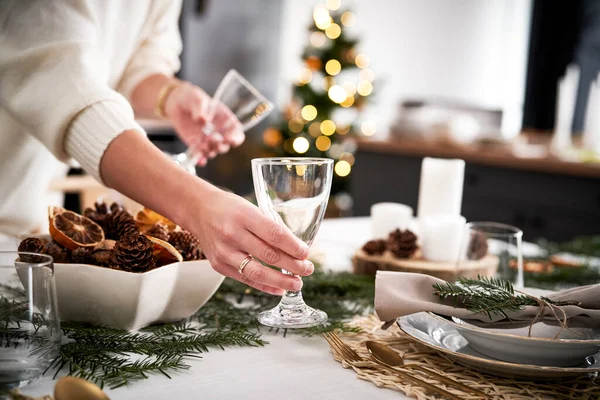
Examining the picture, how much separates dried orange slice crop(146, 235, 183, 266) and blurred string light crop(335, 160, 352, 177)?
4.07m

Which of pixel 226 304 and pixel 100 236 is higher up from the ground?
pixel 100 236

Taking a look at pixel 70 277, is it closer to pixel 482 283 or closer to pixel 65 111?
pixel 65 111

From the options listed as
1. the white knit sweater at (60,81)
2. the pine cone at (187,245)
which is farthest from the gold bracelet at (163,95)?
the pine cone at (187,245)

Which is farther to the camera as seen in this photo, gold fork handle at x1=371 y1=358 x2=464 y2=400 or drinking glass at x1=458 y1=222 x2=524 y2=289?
drinking glass at x1=458 y1=222 x2=524 y2=289

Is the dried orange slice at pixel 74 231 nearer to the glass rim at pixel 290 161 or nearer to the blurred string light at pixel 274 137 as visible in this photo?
the glass rim at pixel 290 161

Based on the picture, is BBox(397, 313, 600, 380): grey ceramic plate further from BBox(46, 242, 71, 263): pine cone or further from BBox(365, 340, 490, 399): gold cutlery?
BBox(46, 242, 71, 263): pine cone

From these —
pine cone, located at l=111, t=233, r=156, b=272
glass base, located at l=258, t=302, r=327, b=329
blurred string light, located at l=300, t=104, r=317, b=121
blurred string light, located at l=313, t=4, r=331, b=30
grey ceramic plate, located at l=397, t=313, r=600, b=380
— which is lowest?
grey ceramic plate, located at l=397, t=313, r=600, b=380

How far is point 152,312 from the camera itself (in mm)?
750

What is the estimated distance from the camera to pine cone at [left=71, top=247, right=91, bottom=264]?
74 centimetres

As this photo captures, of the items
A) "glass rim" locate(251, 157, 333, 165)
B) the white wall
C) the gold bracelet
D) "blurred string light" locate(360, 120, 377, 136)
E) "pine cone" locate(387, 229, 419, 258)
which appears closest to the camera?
"glass rim" locate(251, 157, 333, 165)

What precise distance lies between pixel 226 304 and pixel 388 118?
17.2ft

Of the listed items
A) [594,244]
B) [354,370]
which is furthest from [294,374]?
[594,244]

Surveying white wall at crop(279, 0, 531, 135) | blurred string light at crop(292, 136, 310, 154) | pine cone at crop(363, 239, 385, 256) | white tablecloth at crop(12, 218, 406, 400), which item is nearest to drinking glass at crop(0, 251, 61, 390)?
white tablecloth at crop(12, 218, 406, 400)

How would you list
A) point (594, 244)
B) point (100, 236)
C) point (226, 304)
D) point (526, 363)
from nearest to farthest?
point (526, 363) < point (100, 236) < point (226, 304) < point (594, 244)
